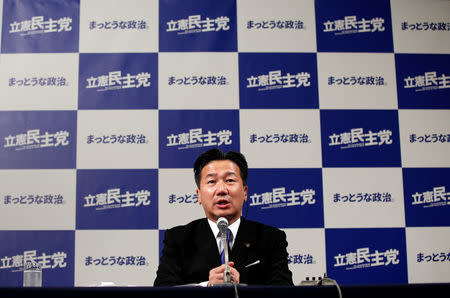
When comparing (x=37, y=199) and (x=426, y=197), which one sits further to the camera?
(x=426, y=197)

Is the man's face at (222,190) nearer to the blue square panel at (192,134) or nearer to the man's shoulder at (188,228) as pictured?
the man's shoulder at (188,228)

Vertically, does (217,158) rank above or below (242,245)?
above

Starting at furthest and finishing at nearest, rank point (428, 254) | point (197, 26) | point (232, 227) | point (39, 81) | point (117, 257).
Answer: point (197, 26) < point (39, 81) < point (428, 254) < point (117, 257) < point (232, 227)

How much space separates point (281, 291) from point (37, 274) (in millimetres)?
1497

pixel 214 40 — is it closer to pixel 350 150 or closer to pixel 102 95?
pixel 102 95

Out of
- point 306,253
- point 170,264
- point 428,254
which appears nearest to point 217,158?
point 170,264

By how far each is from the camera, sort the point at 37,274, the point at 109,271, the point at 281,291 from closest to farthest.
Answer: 1. the point at 281,291
2. the point at 37,274
3. the point at 109,271

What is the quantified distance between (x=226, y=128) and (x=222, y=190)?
3.62ft

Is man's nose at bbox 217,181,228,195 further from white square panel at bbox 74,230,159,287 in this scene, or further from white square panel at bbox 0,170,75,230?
white square panel at bbox 0,170,75,230

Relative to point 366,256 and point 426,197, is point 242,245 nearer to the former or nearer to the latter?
point 366,256

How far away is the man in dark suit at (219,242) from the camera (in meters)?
2.46

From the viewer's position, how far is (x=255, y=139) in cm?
357

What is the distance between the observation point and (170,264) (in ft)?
8.19

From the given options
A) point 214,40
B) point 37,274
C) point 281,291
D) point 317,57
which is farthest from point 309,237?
point 281,291
